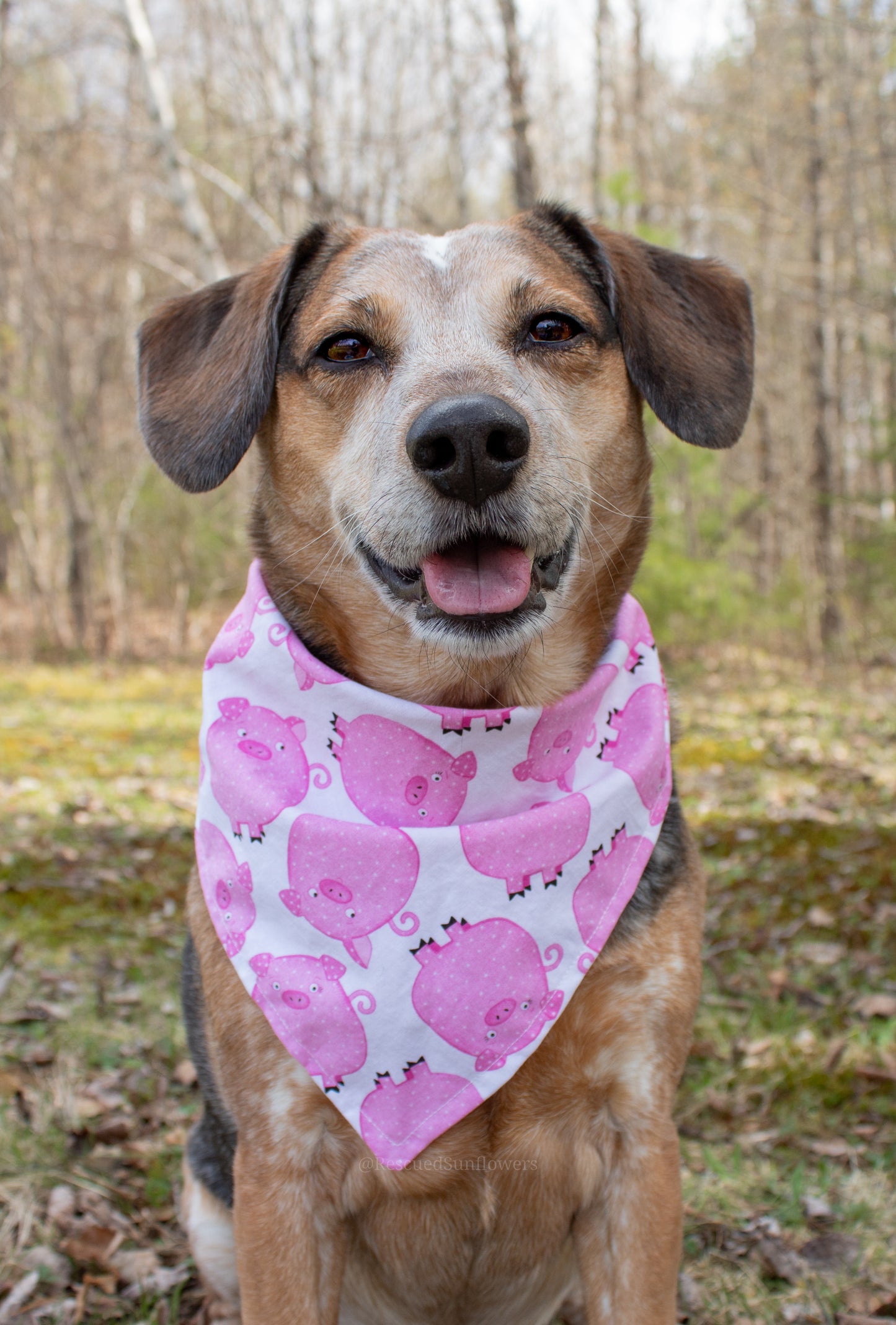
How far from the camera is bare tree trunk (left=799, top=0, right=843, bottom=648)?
41.9 ft

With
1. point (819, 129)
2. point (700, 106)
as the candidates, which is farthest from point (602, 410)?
point (819, 129)

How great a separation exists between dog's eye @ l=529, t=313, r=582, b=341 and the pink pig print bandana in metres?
0.80

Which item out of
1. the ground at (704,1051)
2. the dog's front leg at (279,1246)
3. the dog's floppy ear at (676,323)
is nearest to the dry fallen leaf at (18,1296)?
the ground at (704,1051)

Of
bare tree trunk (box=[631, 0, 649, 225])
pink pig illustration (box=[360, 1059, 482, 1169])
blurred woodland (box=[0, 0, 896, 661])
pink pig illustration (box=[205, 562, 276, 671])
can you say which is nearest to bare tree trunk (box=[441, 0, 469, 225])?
blurred woodland (box=[0, 0, 896, 661])

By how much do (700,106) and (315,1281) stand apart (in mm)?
12886

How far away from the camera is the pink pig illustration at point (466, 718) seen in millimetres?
2533

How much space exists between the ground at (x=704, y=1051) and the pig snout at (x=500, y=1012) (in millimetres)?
1162

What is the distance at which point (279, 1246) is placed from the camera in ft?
7.12

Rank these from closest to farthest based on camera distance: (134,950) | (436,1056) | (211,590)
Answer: (436,1056) < (134,950) < (211,590)

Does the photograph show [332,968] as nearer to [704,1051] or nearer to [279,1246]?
[279,1246]

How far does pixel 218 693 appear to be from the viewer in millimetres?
2715

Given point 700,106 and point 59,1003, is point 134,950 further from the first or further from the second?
point 700,106

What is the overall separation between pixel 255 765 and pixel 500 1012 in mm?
826

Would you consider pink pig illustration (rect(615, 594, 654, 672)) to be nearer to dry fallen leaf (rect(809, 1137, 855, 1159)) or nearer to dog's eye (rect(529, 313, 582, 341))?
dog's eye (rect(529, 313, 582, 341))
